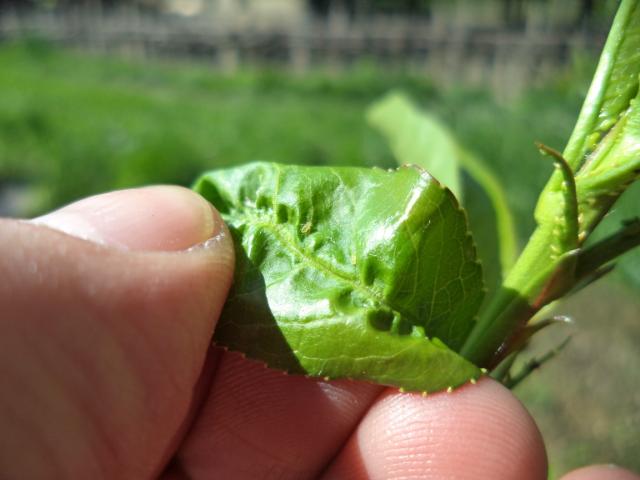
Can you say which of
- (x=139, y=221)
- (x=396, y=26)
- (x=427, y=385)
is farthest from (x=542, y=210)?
(x=396, y=26)

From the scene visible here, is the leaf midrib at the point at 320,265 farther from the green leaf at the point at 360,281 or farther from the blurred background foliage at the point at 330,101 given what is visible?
the blurred background foliage at the point at 330,101

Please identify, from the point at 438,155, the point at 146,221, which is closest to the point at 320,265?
the point at 146,221

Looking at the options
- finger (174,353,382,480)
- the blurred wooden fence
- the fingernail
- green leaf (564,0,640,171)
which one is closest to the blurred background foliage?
the blurred wooden fence

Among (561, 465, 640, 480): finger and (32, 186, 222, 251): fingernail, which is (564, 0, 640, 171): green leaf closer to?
(32, 186, 222, 251): fingernail

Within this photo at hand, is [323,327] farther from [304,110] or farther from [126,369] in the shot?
[304,110]

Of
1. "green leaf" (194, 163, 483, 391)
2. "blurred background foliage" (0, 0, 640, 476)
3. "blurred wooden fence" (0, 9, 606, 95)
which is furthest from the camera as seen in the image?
"blurred wooden fence" (0, 9, 606, 95)

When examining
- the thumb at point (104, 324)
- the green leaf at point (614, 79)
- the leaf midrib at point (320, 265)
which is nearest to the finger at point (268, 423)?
the thumb at point (104, 324)

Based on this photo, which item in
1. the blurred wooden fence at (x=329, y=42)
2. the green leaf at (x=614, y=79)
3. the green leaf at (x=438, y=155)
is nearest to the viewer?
the green leaf at (x=614, y=79)
